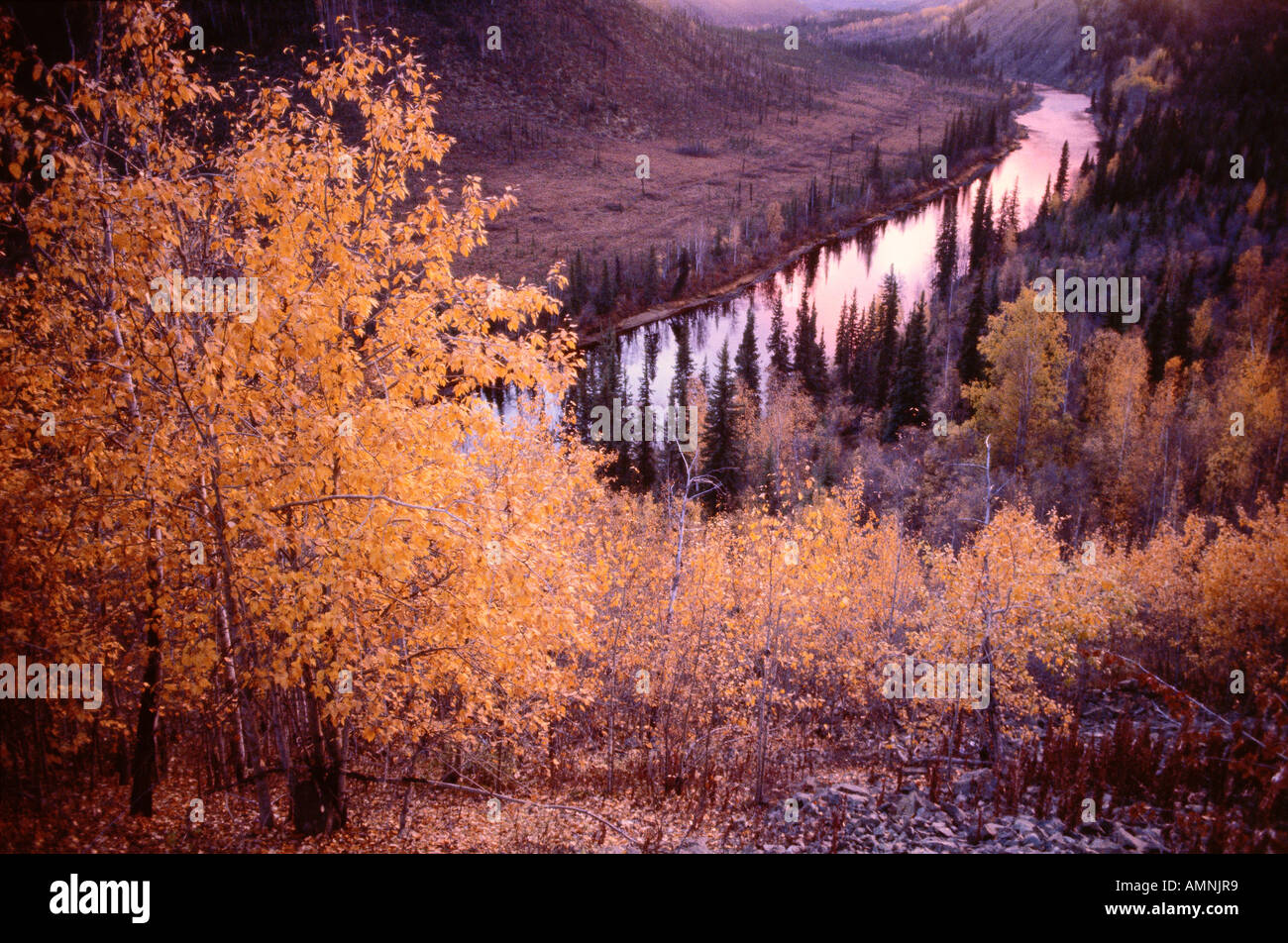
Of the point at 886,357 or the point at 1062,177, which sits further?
the point at 1062,177

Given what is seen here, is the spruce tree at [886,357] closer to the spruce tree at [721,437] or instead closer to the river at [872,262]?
the river at [872,262]

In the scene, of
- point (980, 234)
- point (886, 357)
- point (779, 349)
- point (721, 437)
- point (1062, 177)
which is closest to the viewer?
point (721, 437)

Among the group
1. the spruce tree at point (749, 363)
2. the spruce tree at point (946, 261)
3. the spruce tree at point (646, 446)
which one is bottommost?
the spruce tree at point (646, 446)

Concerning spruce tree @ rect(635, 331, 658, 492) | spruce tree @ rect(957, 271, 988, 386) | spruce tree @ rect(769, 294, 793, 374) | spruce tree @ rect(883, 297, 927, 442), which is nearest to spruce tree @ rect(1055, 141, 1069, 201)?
spruce tree @ rect(957, 271, 988, 386)

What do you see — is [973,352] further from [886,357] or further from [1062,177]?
[1062,177]

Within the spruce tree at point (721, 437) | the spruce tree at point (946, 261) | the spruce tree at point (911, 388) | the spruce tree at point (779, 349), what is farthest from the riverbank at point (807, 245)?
the spruce tree at point (911, 388)

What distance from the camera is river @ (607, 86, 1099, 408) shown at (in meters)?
78.7

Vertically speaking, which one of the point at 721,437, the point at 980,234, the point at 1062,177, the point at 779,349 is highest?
the point at 1062,177

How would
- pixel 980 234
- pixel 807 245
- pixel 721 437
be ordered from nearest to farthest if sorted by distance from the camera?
pixel 721 437, pixel 980 234, pixel 807 245

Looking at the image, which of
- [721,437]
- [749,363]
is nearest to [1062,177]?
[749,363]

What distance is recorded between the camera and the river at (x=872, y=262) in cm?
7869

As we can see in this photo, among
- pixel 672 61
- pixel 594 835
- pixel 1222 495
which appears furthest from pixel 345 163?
pixel 672 61

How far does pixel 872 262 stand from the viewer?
10006 cm

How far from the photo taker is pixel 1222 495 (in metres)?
24.3
